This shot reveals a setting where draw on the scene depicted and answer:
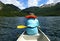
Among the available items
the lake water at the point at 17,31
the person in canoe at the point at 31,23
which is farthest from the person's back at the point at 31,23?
the lake water at the point at 17,31

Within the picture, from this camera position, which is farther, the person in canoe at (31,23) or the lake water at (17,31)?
the lake water at (17,31)

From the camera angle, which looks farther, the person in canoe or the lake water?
the lake water

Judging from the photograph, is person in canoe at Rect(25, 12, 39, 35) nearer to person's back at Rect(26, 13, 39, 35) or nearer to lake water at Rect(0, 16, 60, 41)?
person's back at Rect(26, 13, 39, 35)

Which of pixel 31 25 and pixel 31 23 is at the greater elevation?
pixel 31 23

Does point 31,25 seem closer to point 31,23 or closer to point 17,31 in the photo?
point 31,23

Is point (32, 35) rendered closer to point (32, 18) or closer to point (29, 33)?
point (29, 33)

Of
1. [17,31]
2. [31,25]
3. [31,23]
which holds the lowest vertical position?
[17,31]

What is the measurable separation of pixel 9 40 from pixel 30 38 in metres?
→ 7.31

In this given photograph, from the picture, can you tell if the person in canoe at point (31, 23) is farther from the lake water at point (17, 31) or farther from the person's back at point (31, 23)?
the lake water at point (17, 31)

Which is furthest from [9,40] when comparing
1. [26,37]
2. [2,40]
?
[26,37]

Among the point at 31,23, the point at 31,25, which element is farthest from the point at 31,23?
the point at 31,25

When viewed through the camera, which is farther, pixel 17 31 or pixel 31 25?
pixel 17 31

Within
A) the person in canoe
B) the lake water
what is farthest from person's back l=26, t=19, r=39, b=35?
the lake water

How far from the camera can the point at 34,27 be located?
21.7 m
